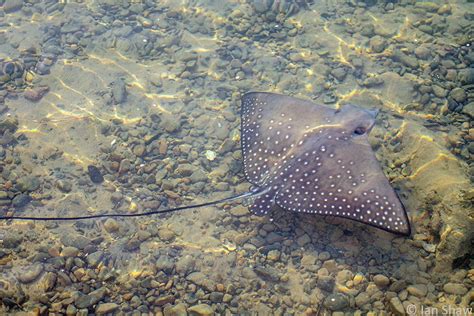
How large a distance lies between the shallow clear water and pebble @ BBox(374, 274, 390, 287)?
2cm

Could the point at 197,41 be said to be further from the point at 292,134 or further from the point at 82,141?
the point at 292,134

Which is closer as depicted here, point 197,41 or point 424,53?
point 424,53

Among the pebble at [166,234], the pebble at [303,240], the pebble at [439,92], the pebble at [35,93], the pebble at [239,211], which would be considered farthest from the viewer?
the pebble at [35,93]

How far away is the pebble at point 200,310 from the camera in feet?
13.6

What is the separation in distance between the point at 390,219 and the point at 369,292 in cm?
94

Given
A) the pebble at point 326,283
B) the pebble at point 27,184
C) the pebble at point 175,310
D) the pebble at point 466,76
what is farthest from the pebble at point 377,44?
the pebble at point 27,184

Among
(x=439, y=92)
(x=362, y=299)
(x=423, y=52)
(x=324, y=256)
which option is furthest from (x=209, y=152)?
(x=423, y=52)

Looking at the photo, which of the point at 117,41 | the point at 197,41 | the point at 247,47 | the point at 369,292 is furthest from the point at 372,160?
the point at 117,41

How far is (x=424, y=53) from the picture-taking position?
703cm

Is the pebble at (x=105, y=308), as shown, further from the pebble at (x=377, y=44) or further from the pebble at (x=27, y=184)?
the pebble at (x=377, y=44)

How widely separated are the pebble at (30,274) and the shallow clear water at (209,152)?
0.02m

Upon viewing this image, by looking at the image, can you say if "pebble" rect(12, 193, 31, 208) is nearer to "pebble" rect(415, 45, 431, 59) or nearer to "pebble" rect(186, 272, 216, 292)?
"pebble" rect(186, 272, 216, 292)

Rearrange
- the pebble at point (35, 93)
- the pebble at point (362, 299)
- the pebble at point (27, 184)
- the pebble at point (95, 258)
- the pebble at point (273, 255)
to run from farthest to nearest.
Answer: the pebble at point (35, 93), the pebble at point (27, 184), the pebble at point (273, 255), the pebble at point (95, 258), the pebble at point (362, 299)

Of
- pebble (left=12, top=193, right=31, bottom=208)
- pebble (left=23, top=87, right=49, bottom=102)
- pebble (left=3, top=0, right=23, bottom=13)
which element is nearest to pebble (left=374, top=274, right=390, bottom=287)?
pebble (left=12, top=193, right=31, bottom=208)
